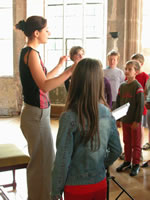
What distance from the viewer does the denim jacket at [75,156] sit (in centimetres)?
183

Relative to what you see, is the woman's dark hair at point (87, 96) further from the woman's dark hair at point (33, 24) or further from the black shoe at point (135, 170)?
the black shoe at point (135, 170)

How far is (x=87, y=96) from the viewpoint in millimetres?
1853

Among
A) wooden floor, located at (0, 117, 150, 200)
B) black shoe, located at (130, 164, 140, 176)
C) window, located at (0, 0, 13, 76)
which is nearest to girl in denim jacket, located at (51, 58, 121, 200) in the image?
wooden floor, located at (0, 117, 150, 200)

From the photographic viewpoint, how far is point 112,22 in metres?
7.95

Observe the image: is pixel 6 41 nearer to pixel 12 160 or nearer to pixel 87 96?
pixel 12 160

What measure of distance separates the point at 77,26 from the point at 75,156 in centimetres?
771

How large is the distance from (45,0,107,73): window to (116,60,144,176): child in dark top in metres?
4.80

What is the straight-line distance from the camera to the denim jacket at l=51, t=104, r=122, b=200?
183cm

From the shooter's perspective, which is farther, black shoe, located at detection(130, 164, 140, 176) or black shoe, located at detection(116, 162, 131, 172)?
black shoe, located at detection(116, 162, 131, 172)

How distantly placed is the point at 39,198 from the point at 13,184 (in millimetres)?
913

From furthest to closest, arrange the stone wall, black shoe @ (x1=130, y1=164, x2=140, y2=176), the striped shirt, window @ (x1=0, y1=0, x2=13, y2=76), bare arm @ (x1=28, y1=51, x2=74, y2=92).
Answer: window @ (x1=0, y1=0, x2=13, y2=76) → the stone wall → black shoe @ (x1=130, y1=164, x2=140, y2=176) → the striped shirt → bare arm @ (x1=28, y1=51, x2=74, y2=92)

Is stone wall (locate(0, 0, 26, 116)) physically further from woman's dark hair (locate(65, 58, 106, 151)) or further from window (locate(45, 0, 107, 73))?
woman's dark hair (locate(65, 58, 106, 151))

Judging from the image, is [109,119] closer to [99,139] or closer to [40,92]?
[99,139]

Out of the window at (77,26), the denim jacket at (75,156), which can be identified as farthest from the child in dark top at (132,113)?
the window at (77,26)
